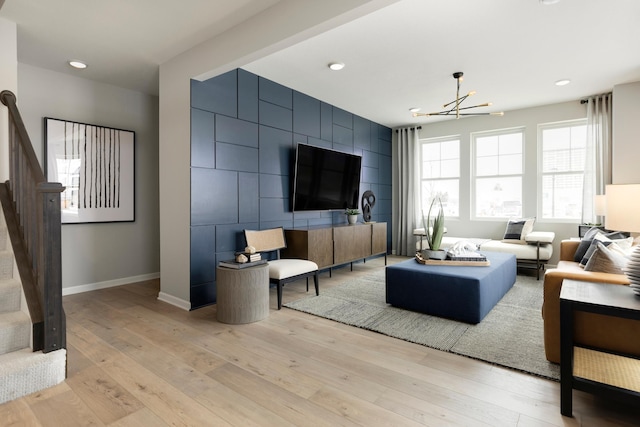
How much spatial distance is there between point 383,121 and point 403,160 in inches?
35.4

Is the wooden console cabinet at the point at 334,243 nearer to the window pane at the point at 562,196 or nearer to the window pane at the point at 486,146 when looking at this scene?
the window pane at the point at 486,146

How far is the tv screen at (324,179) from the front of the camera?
4.40m

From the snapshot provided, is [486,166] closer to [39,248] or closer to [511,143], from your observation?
[511,143]

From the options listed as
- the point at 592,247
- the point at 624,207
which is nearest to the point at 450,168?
the point at 592,247

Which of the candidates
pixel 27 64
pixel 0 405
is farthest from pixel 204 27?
pixel 0 405

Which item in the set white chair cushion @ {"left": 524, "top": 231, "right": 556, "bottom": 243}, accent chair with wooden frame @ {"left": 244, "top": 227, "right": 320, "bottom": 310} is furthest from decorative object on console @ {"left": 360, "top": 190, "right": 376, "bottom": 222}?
white chair cushion @ {"left": 524, "top": 231, "right": 556, "bottom": 243}

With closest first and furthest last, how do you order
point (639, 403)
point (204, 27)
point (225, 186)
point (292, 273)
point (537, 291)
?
1. point (639, 403)
2. point (204, 27)
3. point (292, 273)
4. point (225, 186)
5. point (537, 291)

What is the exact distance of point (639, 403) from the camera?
1463 mm

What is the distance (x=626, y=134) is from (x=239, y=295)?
5.00m

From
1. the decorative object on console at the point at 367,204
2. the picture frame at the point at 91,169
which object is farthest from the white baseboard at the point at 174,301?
the decorative object on console at the point at 367,204

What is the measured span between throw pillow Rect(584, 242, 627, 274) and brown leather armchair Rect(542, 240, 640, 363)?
62 mm

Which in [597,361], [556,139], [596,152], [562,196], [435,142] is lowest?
[597,361]

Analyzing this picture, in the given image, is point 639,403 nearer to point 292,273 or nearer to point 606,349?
point 606,349

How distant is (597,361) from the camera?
1.75 metres
